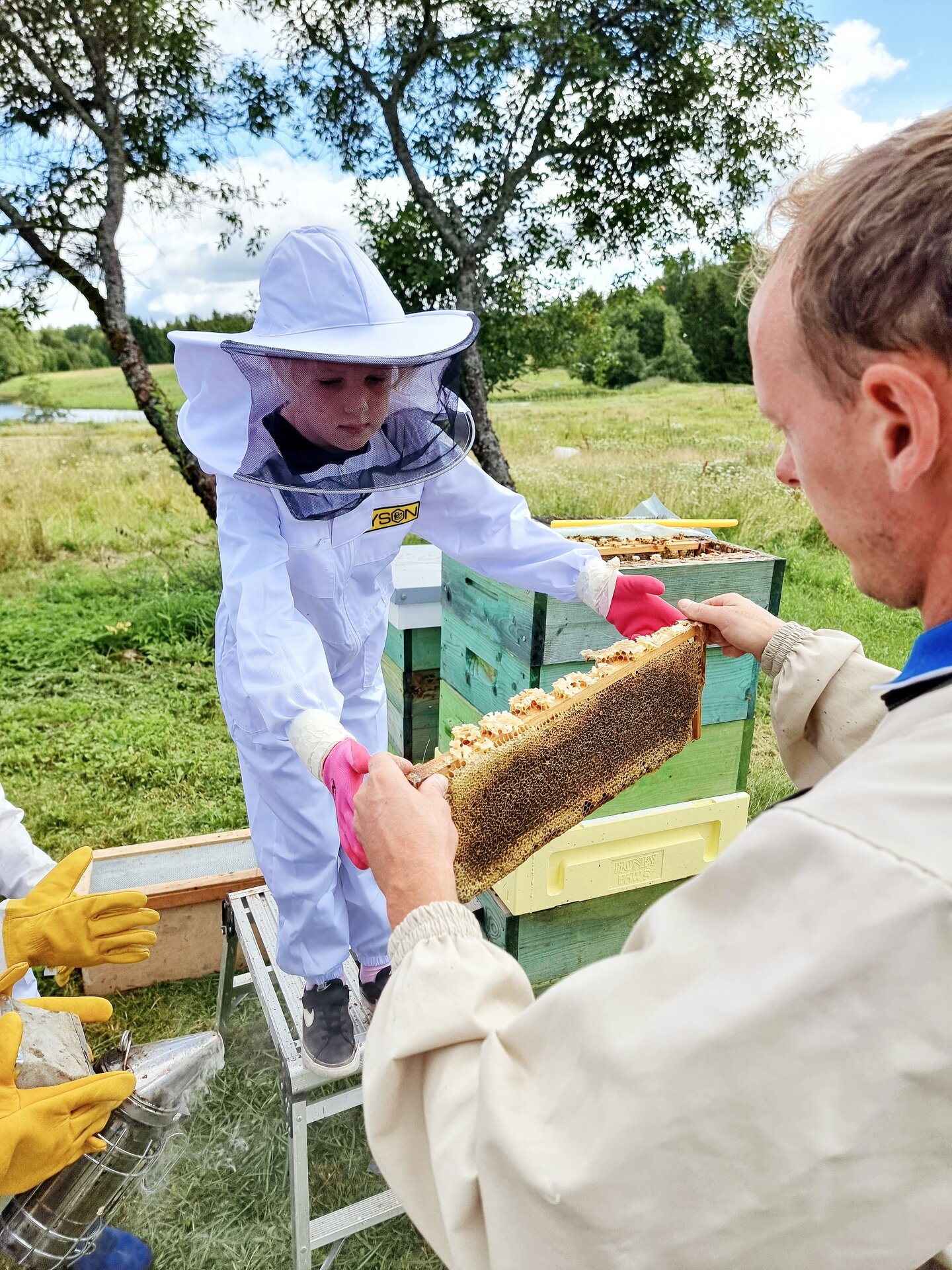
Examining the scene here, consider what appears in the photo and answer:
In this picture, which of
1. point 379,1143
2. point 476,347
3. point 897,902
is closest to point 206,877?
point 379,1143

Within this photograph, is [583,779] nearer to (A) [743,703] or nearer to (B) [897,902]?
(A) [743,703]

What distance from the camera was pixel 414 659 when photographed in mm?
3338

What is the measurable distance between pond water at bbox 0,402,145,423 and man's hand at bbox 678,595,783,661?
17448mm

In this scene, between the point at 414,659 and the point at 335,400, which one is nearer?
the point at 335,400

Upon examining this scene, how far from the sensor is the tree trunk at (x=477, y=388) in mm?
8016

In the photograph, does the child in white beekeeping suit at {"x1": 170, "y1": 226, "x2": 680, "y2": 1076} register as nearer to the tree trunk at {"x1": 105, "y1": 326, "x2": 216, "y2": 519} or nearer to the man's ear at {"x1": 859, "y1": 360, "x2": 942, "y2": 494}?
the man's ear at {"x1": 859, "y1": 360, "x2": 942, "y2": 494}

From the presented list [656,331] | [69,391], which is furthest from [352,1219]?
[656,331]

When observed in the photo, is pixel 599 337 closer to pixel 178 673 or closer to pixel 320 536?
pixel 178 673

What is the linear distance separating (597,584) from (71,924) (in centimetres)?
169

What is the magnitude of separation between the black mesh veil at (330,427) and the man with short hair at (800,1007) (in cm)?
123

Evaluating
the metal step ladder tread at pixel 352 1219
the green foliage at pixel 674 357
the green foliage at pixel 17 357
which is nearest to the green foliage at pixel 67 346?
the green foliage at pixel 17 357

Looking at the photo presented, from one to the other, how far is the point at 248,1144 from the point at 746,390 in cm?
2456

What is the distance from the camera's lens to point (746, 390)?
2389cm

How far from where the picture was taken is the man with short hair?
2.10 feet
